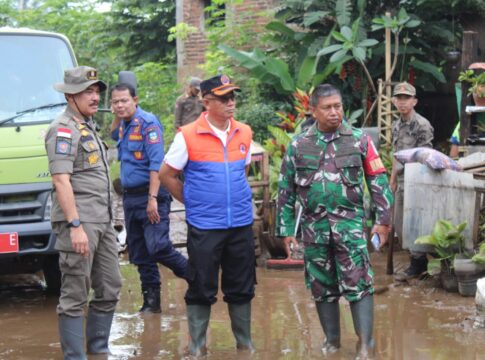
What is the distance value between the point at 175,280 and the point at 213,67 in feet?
25.6

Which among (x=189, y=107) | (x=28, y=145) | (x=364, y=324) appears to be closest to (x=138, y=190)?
(x=28, y=145)

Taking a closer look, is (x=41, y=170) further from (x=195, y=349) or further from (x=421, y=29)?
(x=421, y=29)

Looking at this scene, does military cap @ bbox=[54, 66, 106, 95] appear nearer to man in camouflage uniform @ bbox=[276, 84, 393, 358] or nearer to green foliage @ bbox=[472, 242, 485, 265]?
man in camouflage uniform @ bbox=[276, 84, 393, 358]

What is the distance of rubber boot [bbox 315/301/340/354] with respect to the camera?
6105mm

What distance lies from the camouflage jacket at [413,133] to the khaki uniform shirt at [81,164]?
4.11m

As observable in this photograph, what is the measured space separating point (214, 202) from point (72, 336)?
1.30 metres

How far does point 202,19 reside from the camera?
61.0 ft

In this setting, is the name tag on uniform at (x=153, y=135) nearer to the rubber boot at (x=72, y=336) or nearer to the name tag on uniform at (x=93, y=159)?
the name tag on uniform at (x=93, y=159)

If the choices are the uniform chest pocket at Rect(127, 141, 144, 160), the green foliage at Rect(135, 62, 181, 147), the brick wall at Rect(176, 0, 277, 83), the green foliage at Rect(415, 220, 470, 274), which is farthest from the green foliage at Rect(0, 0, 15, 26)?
the green foliage at Rect(415, 220, 470, 274)

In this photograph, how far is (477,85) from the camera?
1004cm

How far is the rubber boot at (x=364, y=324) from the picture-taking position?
5930 mm

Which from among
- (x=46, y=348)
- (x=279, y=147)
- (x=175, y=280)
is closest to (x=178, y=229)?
(x=175, y=280)

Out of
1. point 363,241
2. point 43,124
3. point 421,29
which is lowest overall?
point 363,241

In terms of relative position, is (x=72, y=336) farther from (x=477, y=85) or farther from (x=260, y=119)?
(x=260, y=119)
